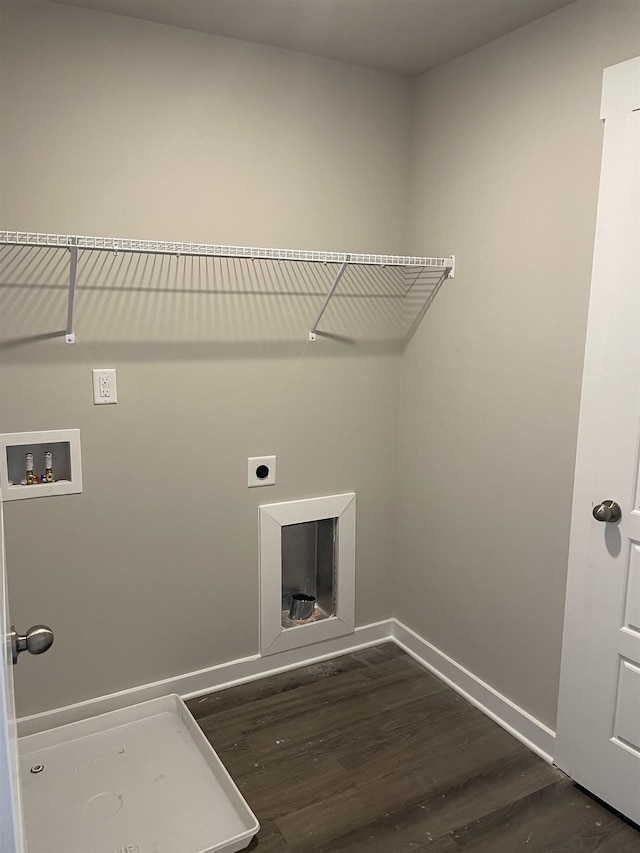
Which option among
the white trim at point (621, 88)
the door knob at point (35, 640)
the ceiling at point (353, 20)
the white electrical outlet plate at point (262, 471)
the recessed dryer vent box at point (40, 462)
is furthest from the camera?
the white electrical outlet plate at point (262, 471)

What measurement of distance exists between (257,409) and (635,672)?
1.50 metres

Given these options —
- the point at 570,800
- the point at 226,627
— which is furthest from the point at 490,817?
the point at 226,627

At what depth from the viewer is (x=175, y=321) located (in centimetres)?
227

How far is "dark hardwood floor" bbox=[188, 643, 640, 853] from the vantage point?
1.87 m

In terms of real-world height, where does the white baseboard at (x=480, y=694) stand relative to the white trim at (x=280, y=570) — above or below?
below

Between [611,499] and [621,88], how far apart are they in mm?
1124

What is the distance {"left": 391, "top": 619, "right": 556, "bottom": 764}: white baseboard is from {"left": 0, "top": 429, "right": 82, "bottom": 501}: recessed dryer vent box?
1.54 metres

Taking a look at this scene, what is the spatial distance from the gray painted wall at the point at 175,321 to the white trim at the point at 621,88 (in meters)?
0.95

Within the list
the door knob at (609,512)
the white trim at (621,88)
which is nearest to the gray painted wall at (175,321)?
the white trim at (621,88)

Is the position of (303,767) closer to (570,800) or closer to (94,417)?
(570,800)

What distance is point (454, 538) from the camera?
8.41ft

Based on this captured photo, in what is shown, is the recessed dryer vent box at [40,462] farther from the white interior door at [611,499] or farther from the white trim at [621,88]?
the white trim at [621,88]

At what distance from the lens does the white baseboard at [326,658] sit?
225cm

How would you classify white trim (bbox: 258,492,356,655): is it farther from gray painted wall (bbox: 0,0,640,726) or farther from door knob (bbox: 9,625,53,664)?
door knob (bbox: 9,625,53,664)
